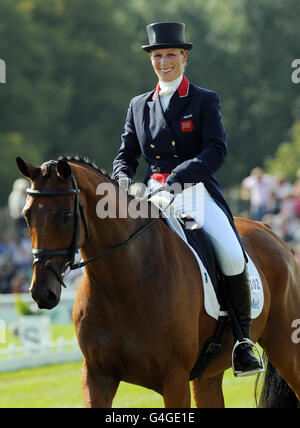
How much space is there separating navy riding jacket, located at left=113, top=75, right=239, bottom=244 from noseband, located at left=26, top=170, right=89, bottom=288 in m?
1.14

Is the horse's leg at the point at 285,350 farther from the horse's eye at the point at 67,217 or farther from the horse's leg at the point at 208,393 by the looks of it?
the horse's eye at the point at 67,217

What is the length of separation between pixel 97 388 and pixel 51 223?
131 centimetres

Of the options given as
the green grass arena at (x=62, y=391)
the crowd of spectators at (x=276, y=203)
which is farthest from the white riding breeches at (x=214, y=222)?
the crowd of spectators at (x=276, y=203)

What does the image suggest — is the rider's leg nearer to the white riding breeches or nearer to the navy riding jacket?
the white riding breeches

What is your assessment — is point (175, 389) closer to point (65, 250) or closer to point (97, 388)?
point (97, 388)

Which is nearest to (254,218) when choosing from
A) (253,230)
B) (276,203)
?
(276,203)

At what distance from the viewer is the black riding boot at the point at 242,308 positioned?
6695mm

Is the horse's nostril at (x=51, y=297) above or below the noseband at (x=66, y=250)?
below

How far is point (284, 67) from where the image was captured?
6184 centimetres

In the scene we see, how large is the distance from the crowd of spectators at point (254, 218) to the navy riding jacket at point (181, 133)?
37.2ft

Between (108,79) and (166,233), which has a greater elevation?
(108,79)
